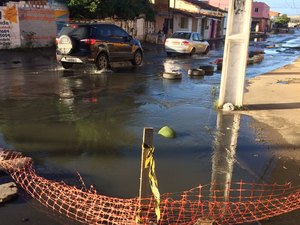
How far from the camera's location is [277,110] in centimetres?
943

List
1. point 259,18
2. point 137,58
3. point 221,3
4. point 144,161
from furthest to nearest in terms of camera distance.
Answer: point 259,18, point 221,3, point 137,58, point 144,161

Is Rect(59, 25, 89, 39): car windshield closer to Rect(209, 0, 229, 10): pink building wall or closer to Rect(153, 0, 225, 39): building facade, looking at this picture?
Rect(153, 0, 225, 39): building facade

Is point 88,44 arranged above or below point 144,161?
above

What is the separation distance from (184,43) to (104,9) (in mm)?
5986

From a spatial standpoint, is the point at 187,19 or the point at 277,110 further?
the point at 187,19

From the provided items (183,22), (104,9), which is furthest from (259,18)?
(104,9)

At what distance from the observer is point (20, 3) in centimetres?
2120

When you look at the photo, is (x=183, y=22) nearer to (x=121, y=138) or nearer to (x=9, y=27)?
(x=9, y=27)

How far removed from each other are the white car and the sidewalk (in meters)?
9.73

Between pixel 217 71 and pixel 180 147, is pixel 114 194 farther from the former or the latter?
pixel 217 71

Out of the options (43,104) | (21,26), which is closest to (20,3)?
(21,26)

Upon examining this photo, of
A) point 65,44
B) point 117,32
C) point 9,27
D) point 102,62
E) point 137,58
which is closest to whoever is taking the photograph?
point 65,44

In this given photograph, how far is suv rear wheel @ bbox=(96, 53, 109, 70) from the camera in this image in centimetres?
1506

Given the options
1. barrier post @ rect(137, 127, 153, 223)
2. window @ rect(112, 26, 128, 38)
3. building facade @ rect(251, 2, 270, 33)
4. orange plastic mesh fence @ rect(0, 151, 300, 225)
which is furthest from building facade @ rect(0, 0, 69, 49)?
building facade @ rect(251, 2, 270, 33)
